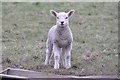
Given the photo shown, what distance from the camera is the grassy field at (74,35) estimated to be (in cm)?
938

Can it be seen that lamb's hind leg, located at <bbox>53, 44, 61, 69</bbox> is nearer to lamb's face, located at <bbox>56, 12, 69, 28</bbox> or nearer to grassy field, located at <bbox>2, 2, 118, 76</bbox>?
grassy field, located at <bbox>2, 2, 118, 76</bbox>

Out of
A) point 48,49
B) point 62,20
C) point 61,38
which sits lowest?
point 48,49

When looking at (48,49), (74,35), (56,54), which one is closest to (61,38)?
(56,54)

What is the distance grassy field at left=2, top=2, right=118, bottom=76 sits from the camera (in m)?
9.38

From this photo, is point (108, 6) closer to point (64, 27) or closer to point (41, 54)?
point (41, 54)

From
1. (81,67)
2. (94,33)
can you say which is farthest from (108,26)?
(81,67)

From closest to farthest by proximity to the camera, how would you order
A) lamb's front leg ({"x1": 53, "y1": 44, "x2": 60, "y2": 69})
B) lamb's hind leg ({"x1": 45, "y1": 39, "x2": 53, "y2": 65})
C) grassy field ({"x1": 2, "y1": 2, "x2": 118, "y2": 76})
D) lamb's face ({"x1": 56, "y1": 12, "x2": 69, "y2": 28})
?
lamb's face ({"x1": 56, "y1": 12, "x2": 69, "y2": 28}) < lamb's front leg ({"x1": 53, "y1": 44, "x2": 60, "y2": 69}) < lamb's hind leg ({"x1": 45, "y1": 39, "x2": 53, "y2": 65}) < grassy field ({"x1": 2, "y1": 2, "x2": 118, "y2": 76})

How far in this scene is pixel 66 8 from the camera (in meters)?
18.4

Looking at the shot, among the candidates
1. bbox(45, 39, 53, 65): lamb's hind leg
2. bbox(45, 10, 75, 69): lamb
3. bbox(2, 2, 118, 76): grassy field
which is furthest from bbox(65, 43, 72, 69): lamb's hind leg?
bbox(45, 39, 53, 65): lamb's hind leg

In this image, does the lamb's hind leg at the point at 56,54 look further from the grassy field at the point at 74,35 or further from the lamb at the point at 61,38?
the grassy field at the point at 74,35

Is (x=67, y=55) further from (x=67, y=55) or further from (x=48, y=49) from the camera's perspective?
(x=48, y=49)

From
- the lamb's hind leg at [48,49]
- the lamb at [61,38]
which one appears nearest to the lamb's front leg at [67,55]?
the lamb at [61,38]

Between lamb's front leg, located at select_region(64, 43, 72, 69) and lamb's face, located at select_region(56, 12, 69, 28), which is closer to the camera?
lamb's face, located at select_region(56, 12, 69, 28)

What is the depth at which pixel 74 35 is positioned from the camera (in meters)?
13.6
